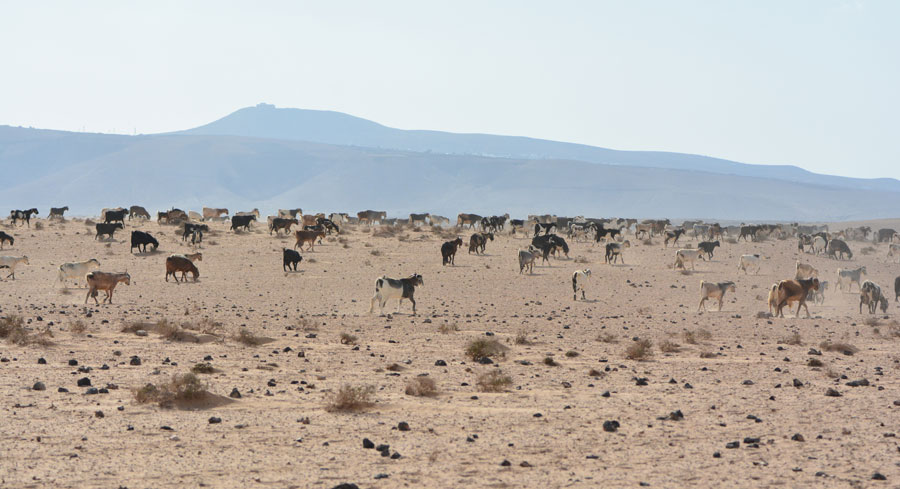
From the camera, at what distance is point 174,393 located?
38.8 ft

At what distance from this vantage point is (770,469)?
933 cm

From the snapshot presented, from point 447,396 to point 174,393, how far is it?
12.9ft

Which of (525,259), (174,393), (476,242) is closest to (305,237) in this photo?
(476,242)

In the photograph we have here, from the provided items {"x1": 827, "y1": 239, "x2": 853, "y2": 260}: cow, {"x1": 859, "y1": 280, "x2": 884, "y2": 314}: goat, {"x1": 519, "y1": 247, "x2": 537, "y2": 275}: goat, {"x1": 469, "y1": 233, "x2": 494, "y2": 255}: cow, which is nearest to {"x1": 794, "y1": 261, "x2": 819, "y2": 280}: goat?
{"x1": 859, "y1": 280, "x2": 884, "y2": 314}: goat

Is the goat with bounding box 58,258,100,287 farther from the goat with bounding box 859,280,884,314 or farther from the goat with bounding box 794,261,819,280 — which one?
the goat with bounding box 794,261,819,280

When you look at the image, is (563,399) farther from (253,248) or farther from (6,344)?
(253,248)

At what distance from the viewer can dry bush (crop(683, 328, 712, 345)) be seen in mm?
19066

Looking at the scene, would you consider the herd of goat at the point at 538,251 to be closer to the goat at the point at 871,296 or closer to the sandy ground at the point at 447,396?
the goat at the point at 871,296

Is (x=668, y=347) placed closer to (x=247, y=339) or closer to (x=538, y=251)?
(x=247, y=339)

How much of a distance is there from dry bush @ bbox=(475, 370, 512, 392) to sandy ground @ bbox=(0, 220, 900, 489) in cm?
16

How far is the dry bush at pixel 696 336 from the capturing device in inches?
751

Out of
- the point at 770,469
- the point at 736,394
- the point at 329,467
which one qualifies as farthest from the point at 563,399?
the point at 329,467

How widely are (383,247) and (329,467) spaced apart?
109 feet

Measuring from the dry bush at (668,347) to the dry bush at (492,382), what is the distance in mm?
5380
